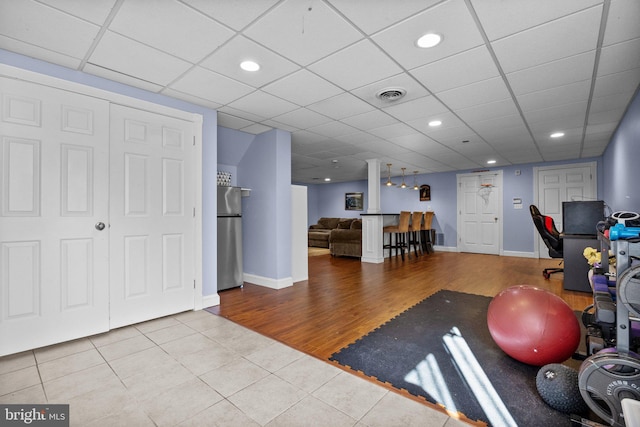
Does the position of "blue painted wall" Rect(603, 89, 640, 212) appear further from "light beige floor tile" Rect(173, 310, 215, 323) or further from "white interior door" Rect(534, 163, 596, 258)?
"light beige floor tile" Rect(173, 310, 215, 323)

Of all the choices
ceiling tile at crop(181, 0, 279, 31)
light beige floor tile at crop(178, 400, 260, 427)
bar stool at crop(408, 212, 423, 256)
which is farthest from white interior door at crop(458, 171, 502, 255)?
light beige floor tile at crop(178, 400, 260, 427)

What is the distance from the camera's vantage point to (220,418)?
5.06 feet

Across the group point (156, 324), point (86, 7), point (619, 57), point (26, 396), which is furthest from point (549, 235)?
point (26, 396)

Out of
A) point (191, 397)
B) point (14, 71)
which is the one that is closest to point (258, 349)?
point (191, 397)

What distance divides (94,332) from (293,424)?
214 centimetres

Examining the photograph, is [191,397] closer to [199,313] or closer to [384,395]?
[384,395]

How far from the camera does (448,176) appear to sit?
28.2 feet

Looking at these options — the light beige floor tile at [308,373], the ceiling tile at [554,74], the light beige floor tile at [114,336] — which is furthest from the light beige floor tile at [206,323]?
the ceiling tile at [554,74]

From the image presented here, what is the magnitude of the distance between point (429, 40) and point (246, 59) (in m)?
1.41

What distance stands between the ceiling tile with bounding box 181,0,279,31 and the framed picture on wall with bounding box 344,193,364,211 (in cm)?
902

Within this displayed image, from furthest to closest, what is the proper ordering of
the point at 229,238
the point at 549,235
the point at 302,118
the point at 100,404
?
the point at 549,235 → the point at 229,238 → the point at 302,118 → the point at 100,404

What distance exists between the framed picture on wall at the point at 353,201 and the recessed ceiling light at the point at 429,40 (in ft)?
28.0

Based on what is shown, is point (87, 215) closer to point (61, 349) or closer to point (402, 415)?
point (61, 349)

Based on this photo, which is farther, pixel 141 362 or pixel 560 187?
pixel 560 187
